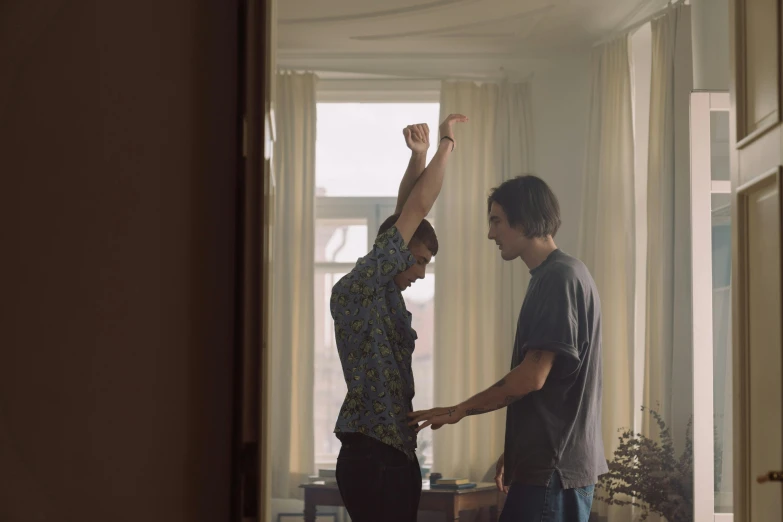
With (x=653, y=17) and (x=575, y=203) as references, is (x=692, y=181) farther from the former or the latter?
(x=653, y=17)

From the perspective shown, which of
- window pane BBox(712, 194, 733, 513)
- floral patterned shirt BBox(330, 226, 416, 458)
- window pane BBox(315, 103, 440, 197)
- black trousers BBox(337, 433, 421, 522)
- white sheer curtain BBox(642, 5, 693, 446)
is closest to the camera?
black trousers BBox(337, 433, 421, 522)

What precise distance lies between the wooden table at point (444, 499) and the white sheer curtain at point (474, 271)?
25cm

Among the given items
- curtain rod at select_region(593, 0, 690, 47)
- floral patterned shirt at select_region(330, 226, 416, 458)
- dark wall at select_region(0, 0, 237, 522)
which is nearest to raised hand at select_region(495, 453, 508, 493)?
floral patterned shirt at select_region(330, 226, 416, 458)

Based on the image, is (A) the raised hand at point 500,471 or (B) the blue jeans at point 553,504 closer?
(B) the blue jeans at point 553,504

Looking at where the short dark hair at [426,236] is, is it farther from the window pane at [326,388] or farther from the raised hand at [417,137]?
the window pane at [326,388]

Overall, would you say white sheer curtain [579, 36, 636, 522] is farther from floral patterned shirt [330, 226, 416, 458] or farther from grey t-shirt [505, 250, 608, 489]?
floral patterned shirt [330, 226, 416, 458]

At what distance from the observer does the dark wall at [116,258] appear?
4.76 feet

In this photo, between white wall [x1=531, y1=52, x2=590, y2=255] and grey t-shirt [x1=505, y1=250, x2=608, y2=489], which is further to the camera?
white wall [x1=531, y1=52, x2=590, y2=255]

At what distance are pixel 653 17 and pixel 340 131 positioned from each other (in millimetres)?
1641

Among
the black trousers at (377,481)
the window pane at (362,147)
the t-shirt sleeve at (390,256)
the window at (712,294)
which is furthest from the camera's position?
the window pane at (362,147)

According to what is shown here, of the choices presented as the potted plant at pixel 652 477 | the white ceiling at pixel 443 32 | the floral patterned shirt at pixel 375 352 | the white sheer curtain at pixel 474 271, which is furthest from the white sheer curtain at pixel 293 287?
the potted plant at pixel 652 477

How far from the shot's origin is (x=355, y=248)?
13.7 ft

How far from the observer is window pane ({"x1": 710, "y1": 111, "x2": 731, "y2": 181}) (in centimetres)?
358

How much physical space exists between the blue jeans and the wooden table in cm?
69
